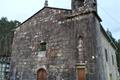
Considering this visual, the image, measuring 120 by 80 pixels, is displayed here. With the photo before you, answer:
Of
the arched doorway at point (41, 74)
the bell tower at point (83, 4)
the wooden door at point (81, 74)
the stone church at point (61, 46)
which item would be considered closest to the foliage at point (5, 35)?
the stone church at point (61, 46)

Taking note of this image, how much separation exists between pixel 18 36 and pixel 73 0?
582cm

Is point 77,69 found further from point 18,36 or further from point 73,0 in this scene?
point 18,36

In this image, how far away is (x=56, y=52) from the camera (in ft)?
44.6

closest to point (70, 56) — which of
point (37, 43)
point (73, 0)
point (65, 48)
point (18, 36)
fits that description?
point (65, 48)

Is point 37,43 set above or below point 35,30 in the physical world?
below

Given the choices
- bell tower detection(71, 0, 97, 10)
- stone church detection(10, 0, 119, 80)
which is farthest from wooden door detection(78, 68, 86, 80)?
bell tower detection(71, 0, 97, 10)

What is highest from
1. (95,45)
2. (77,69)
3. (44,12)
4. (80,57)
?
(44,12)

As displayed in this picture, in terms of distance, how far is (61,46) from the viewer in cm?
1350

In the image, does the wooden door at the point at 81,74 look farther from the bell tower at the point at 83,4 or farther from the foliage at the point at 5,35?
the foliage at the point at 5,35

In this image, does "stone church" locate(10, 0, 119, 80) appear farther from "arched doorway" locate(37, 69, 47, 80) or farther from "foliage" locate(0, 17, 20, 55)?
"foliage" locate(0, 17, 20, 55)

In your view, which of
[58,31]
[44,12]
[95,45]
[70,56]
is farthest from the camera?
[44,12]

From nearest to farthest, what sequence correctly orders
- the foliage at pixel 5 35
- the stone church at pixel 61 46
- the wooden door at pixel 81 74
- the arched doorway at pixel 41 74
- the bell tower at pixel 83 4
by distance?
the wooden door at pixel 81 74 < the stone church at pixel 61 46 < the bell tower at pixel 83 4 < the arched doorway at pixel 41 74 < the foliage at pixel 5 35

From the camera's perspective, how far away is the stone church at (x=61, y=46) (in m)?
12.2

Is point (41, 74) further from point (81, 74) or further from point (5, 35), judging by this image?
point (5, 35)
